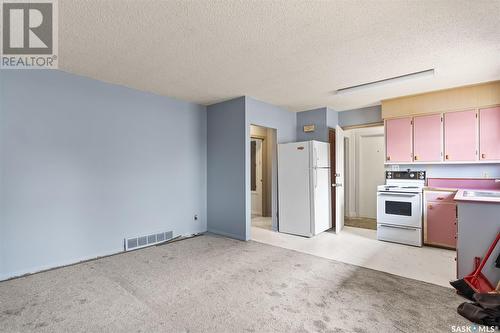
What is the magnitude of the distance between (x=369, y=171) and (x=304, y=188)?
2.44 metres

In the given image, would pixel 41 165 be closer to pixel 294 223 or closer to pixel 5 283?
pixel 5 283

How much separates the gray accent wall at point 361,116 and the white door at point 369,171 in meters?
1.14

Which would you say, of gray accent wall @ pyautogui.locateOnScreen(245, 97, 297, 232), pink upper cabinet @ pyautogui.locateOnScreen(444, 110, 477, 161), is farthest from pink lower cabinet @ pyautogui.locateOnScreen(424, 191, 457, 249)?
gray accent wall @ pyautogui.locateOnScreen(245, 97, 297, 232)

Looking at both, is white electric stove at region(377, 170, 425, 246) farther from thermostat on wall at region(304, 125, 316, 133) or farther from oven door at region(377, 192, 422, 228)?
thermostat on wall at region(304, 125, 316, 133)

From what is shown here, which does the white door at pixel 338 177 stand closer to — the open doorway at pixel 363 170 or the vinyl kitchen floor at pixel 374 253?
the vinyl kitchen floor at pixel 374 253

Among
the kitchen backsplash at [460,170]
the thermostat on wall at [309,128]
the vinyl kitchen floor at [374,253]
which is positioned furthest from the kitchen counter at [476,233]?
the thermostat on wall at [309,128]

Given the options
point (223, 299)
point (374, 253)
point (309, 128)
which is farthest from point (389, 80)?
point (223, 299)

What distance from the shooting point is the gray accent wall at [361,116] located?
5.00 metres

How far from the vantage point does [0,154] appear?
2.84m

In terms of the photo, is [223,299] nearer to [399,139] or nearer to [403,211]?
[403,211]

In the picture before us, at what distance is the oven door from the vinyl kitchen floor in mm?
384

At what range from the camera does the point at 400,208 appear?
13.8 ft

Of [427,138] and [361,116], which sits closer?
[427,138]

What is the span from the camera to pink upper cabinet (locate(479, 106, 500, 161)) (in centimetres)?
371
